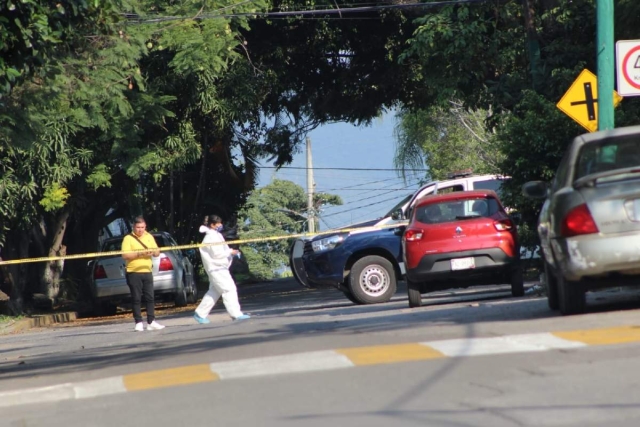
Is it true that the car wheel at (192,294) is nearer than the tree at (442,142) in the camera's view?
Yes

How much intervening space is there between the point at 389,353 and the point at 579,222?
203 cm

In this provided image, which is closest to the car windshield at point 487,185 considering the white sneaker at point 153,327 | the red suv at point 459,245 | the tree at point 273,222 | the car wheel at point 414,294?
the red suv at point 459,245

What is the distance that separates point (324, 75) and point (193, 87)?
20.2ft

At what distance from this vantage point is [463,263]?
15758 millimetres

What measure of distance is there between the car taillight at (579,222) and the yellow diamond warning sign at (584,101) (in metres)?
4.97

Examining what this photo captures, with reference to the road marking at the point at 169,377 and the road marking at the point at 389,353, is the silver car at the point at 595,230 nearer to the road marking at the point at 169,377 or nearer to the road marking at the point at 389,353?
the road marking at the point at 389,353

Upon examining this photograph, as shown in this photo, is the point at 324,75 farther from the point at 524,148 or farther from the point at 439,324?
the point at 439,324

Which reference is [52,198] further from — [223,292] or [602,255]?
[602,255]

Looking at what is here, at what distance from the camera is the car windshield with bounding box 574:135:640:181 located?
10648 millimetres

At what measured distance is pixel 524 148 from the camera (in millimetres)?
17234

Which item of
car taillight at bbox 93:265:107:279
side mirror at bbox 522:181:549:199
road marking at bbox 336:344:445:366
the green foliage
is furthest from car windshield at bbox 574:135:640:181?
the green foliage

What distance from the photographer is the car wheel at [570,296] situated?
10.4 m

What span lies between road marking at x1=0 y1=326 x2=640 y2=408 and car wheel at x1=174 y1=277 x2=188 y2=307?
53.5ft

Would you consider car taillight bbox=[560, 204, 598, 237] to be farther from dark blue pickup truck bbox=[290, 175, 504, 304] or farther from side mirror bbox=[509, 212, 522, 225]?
dark blue pickup truck bbox=[290, 175, 504, 304]
